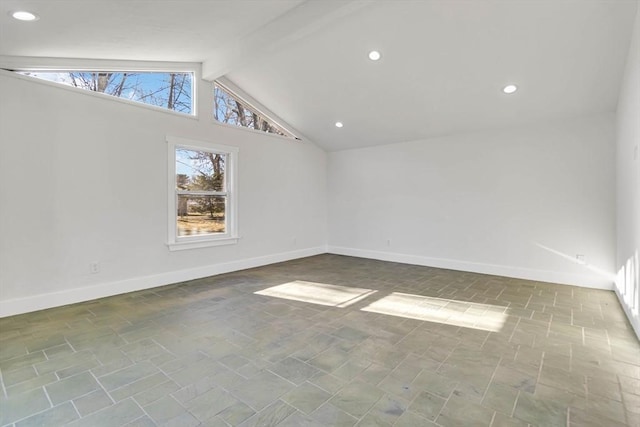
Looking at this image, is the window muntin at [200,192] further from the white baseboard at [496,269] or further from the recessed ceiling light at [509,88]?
the recessed ceiling light at [509,88]

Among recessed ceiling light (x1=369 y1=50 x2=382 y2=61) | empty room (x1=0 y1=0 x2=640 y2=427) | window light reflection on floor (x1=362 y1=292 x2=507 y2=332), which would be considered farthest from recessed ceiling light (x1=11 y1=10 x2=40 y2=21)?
window light reflection on floor (x1=362 y1=292 x2=507 y2=332)

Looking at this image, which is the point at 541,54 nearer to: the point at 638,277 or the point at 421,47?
the point at 421,47

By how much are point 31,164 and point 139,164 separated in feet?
3.52

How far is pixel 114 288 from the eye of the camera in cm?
394

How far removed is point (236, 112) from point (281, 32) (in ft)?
6.87

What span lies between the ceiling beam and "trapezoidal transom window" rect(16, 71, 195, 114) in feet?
1.55

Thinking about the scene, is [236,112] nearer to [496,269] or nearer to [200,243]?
[200,243]

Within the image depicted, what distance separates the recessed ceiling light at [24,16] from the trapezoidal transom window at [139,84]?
1.31m

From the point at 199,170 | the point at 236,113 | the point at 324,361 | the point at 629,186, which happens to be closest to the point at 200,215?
the point at 199,170

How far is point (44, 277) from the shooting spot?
3.44 meters

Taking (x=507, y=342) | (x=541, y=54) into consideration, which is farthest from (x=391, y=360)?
(x=541, y=54)

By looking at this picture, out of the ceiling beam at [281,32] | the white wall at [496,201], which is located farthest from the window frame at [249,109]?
the white wall at [496,201]

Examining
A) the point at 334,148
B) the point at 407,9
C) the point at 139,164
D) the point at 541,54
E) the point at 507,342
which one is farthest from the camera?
the point at 334,148

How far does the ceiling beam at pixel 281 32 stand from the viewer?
128 inches
